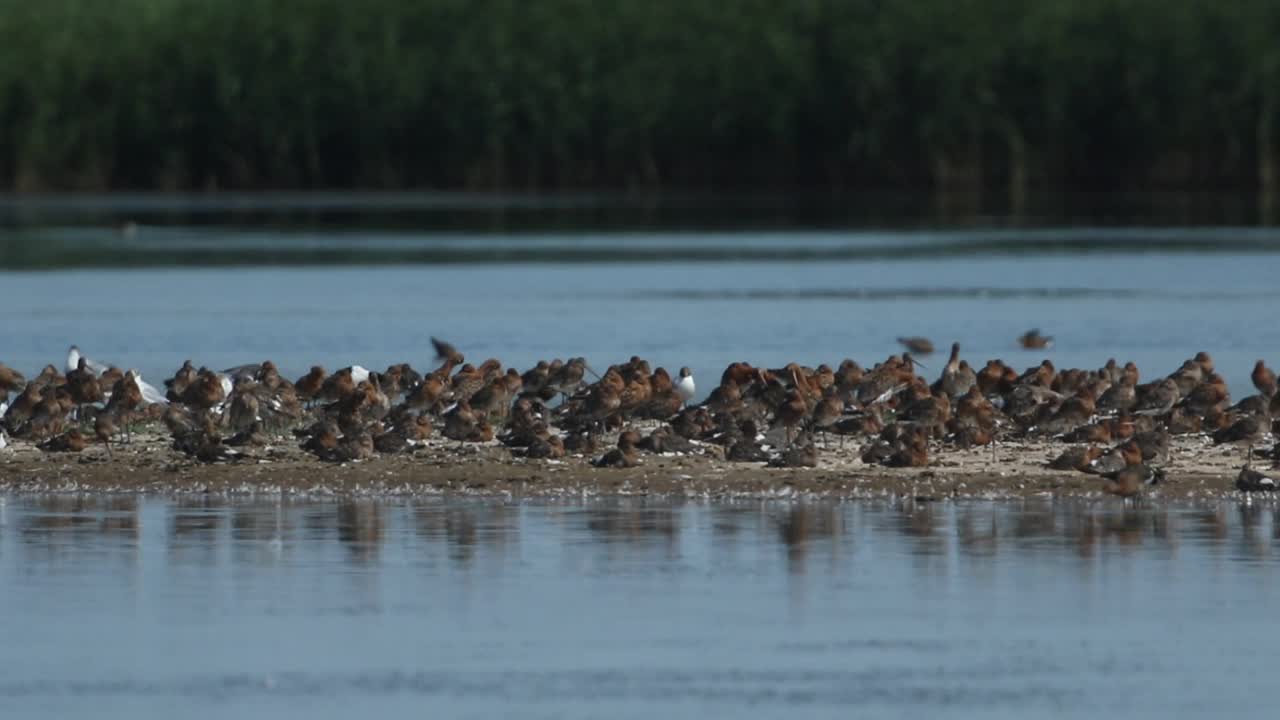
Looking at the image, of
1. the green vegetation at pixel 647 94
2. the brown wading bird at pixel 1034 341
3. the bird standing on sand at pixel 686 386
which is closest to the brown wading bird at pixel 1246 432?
the bird standing on sand at pixel 686 386

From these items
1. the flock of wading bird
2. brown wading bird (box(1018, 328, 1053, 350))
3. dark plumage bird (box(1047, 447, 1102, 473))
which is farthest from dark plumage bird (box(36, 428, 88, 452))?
brown wading bird (box(1018, 328, 1053, 350))

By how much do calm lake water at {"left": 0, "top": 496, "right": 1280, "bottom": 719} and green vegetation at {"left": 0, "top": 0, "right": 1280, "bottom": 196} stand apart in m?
50.3

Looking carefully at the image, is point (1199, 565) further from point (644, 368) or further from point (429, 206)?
point (429, 206)

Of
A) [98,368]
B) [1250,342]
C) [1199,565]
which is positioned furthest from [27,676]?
[1250,342]

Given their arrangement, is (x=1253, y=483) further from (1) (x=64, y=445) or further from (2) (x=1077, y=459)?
(1) (x=64, y=445)

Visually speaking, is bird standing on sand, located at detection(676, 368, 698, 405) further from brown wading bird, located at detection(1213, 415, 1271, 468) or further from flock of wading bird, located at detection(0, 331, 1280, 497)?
brown wading bird, located at detection(1213, 415, 1271, 468)

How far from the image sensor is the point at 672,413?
1667cm

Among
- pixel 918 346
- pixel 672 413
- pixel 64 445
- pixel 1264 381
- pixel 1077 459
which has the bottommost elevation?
pixel 1077 459

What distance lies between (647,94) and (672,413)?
49.5 meters

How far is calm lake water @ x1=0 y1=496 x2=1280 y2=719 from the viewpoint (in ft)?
31.8

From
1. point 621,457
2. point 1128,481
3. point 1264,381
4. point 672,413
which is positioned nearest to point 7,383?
point 672,413

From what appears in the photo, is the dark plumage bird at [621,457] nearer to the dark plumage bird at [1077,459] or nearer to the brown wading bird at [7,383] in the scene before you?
the dark plumage bird at [1077,459]

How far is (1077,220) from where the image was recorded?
54812mm

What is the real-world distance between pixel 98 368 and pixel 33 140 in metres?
46.0
